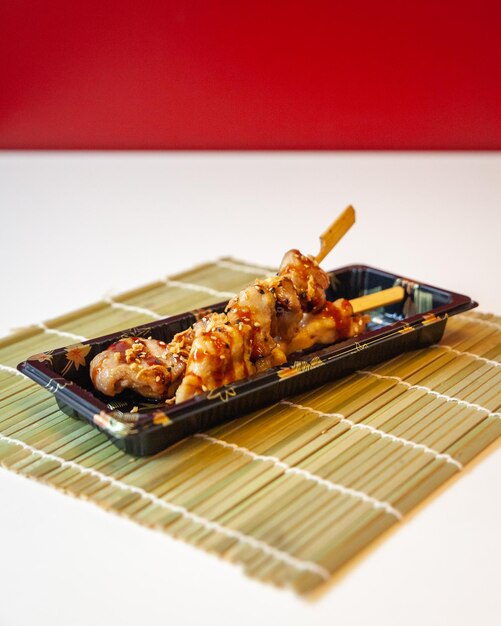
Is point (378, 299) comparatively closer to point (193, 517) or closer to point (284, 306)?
point (284, 306)

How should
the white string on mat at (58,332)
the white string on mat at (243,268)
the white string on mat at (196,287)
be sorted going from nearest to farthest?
the white string on mat at (58,332), the white string on mat at (196,287), the white string on mat at (243,268)

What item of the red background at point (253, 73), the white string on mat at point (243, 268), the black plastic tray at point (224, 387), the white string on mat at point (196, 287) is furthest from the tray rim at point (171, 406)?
the red background at point (253, 73)

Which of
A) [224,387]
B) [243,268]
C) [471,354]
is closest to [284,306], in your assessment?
[224,387]

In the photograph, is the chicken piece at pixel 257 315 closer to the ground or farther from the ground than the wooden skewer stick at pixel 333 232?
closer to the ground

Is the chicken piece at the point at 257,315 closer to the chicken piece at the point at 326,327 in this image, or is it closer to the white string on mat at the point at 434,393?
the chicken piece at the point at 326,327

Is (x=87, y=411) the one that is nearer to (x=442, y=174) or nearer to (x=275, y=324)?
(x=275, y=324)

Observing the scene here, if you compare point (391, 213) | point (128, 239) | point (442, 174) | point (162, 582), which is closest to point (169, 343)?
point (162, 582)

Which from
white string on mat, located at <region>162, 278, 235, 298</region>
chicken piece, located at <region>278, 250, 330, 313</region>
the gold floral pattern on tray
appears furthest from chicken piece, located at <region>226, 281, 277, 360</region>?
white string on mat, located at <region>162, 278, 235, 298</region>
